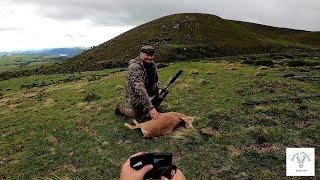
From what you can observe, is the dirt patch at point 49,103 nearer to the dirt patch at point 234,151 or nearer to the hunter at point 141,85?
the hunter at point 141,85

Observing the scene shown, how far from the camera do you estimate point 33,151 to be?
1706cm

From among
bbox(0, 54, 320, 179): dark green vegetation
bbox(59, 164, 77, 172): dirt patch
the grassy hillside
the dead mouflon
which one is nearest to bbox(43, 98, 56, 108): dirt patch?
bbox(0, 54, 320, 179): dark green vegetation

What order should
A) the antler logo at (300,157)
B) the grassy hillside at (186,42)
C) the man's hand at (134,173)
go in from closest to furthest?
the man's hand at (134,173) → the antler logo at (300,157) → the grassy hillside at (186,42)

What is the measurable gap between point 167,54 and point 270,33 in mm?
63293

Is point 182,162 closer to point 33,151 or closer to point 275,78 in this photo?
point 33,151

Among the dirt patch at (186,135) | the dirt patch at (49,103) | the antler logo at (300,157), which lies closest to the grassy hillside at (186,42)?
the dirt patch at (49,103)

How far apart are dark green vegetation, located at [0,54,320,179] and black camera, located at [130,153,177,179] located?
28.2 ft

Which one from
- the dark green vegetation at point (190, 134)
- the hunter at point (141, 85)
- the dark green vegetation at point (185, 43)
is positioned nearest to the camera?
the dark green vegetation at point (190, 134)

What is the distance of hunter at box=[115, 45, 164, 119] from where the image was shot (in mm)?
16547

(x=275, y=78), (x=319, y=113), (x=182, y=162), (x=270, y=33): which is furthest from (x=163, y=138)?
(x=270, y=33)

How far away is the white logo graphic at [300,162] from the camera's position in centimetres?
1338

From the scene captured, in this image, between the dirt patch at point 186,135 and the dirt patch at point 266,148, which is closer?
the dirt patch at point 266,148

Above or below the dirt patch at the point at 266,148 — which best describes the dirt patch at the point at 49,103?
below

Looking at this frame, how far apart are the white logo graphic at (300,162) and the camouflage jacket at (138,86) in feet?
17.0
